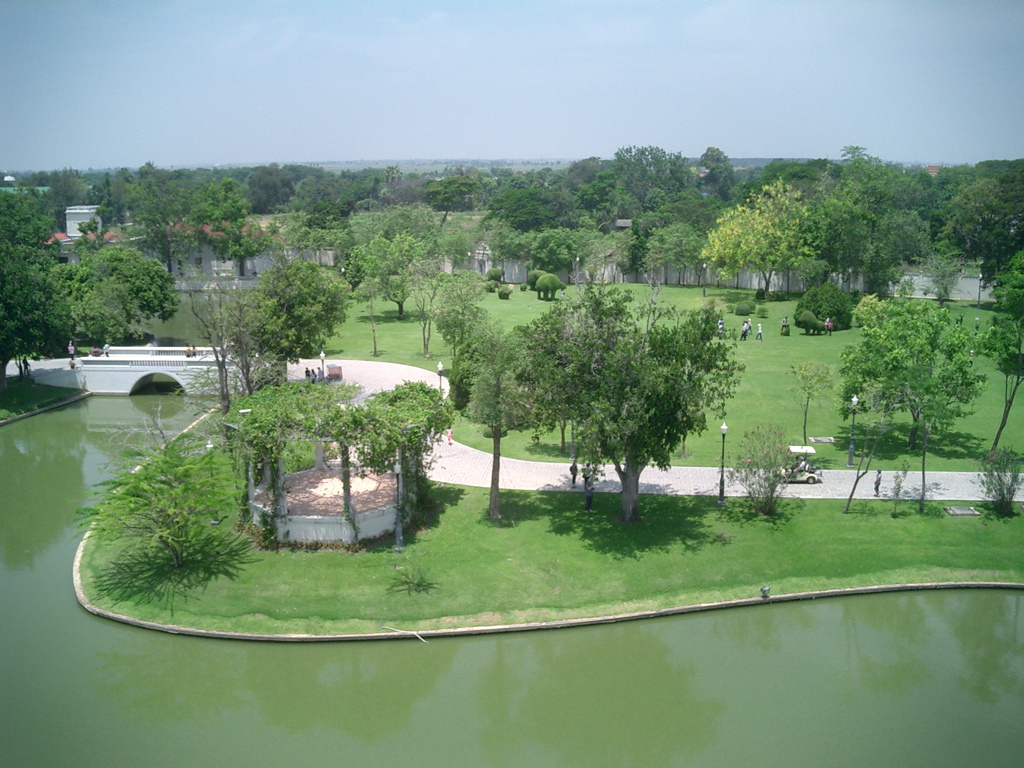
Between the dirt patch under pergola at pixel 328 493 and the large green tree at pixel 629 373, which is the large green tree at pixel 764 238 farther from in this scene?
the dirt patch under pergola at pixel 328 493

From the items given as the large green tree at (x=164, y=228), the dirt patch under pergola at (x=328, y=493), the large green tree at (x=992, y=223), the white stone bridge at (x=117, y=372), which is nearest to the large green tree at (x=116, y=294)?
the white stone bridge at (x=117, y=372)

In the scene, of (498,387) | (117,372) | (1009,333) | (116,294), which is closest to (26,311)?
(117,372)

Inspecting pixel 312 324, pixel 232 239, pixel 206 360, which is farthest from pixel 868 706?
pixel 232 239

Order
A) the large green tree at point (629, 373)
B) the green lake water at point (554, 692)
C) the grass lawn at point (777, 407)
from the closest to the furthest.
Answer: the green lake water at point (554, 692) < the large green tree at point (629, 373) < the grass lawn at point (777, 407)

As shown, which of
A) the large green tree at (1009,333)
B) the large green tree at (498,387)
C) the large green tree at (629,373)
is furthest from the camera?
the large green tree at (1009,333)

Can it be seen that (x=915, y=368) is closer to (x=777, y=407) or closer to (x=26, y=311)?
(x=777, y=407)

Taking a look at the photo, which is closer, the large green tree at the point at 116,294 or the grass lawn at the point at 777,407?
the grass lawn at the point at 777,407

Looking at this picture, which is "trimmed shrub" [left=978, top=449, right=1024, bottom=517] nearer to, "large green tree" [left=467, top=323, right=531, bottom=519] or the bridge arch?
"large green tree" [left=467, top=323, right=531, bottom=519]
